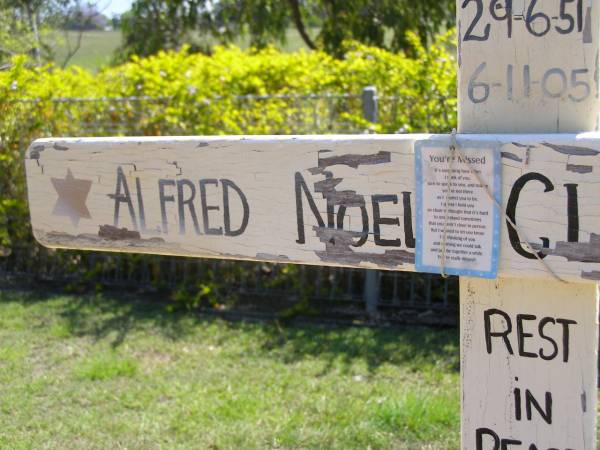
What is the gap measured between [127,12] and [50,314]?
39.0 feet

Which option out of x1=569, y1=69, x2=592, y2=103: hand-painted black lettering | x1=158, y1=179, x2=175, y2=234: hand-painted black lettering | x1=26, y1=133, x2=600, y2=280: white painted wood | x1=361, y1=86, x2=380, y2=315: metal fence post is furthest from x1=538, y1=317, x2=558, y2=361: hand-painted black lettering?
x1=361, y1=86, x2=380, y2=315: metal fence post

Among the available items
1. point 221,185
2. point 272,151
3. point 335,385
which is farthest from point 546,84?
point 335,385

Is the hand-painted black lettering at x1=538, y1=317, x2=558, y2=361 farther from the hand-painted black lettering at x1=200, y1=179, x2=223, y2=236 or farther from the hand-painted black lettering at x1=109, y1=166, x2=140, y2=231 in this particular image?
the hand-painted black lettering at x1=109, y1=166, x2=140, y2=231

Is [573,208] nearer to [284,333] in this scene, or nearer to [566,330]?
[566,330]

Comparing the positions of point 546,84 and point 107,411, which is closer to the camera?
point 546,84

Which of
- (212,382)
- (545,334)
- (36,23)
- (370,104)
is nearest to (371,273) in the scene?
(370,104)

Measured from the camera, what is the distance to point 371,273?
5.31 m

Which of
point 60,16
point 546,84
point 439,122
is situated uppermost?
point 60,16

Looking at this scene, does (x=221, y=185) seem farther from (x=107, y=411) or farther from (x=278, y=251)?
(x=107, y=411)

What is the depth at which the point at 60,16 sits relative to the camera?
1536 centimetres

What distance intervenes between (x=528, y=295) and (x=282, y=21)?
13.8m

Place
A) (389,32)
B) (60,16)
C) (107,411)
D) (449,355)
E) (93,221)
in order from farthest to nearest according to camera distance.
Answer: (60,16) < (389,32) < (449,355) < (107,411) < (93,221)

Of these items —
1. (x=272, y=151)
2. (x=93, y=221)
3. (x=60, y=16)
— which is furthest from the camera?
(x=60, y=16)

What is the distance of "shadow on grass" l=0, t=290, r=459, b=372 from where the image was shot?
442 centimetres
